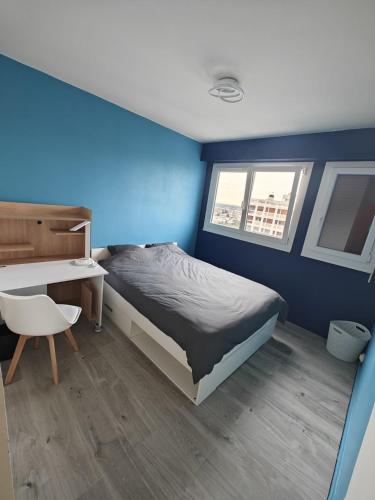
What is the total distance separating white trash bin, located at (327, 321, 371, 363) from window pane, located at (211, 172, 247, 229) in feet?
6.42

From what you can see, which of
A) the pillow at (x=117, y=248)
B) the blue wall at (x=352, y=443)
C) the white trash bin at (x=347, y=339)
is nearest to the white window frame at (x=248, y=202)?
the white trash bin at (x=347, y=339)

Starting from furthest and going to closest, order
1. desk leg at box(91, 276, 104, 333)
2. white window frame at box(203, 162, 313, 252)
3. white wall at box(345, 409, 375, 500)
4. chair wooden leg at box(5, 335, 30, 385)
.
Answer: white window frame at box(203, 162, 313, 252) < desk leg at box(91, 276, 104, 333) < chair wooden leg at box(5, 335, 30, 385) < white wall at box(345, 409, 375, 500)

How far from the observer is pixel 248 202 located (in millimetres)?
3473

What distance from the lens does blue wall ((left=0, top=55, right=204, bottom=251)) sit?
2.00 m

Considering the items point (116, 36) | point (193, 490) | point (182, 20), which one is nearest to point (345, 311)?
point (193, 490)

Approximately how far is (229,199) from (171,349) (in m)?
2.75

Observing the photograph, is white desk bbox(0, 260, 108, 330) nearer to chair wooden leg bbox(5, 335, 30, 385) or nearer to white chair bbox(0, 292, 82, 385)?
white chair bbox(0, 292, 82, 385)

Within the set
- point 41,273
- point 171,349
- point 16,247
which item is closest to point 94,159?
point 16,247

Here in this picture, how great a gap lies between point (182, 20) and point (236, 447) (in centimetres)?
260

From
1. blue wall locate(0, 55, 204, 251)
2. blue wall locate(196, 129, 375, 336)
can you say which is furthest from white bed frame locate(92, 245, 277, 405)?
blue wall locate(0, 55, 204, 251)

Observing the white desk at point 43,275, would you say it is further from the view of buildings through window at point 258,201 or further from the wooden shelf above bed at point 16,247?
the view of buildings through window at point 258,201

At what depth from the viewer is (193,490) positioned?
Answer: 117 cm

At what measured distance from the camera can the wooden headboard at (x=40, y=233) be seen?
6.72ft

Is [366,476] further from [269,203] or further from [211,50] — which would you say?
[269,203]
